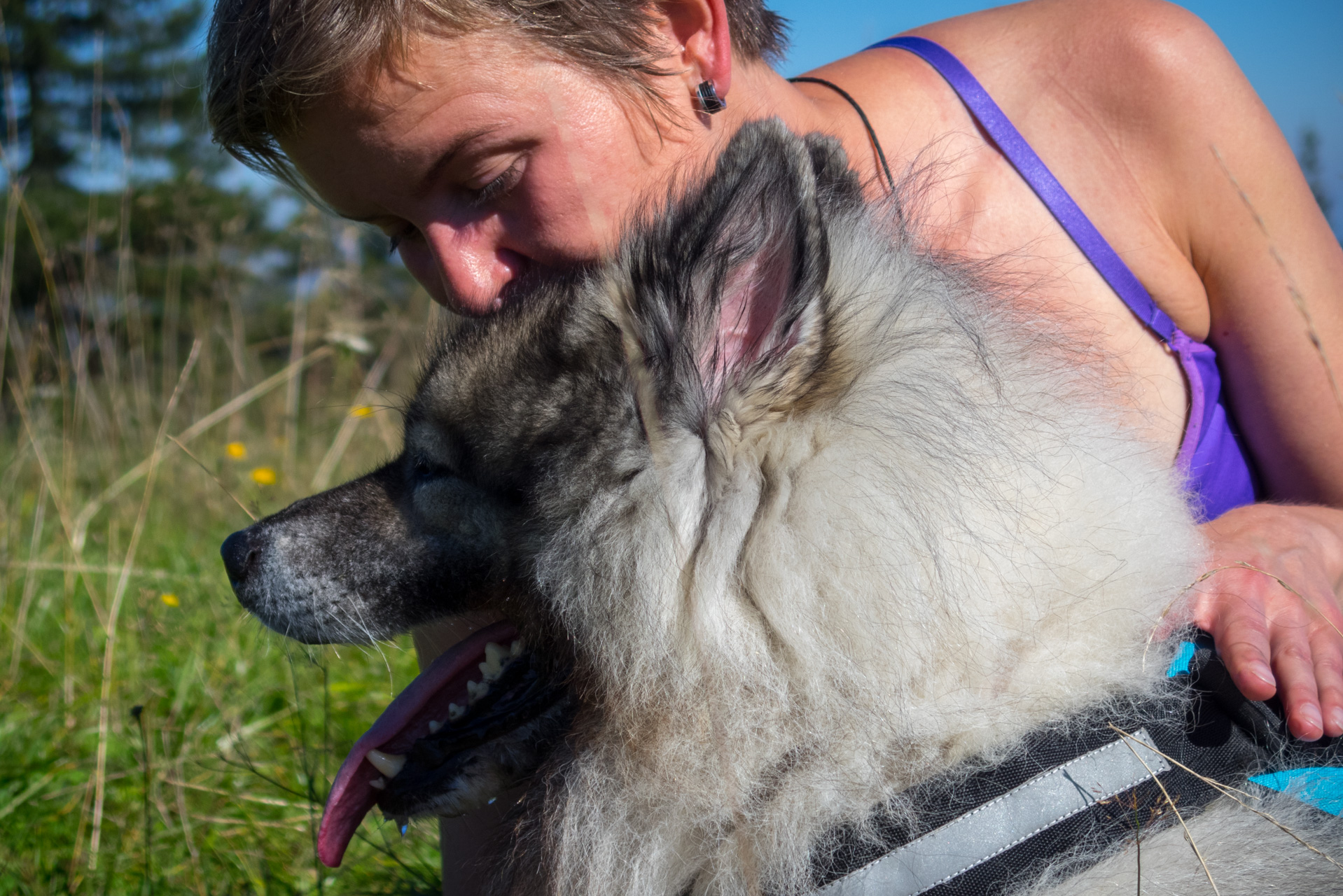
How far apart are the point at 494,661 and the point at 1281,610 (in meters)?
1.43

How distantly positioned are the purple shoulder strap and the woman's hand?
529 millimetres

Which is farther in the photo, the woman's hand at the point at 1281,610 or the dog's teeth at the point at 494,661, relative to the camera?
the dog's teeth at the point at 494,661

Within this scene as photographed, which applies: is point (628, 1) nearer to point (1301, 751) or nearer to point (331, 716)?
point (1301, 751)

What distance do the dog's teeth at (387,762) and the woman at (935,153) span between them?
960 mm

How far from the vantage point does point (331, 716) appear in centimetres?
309

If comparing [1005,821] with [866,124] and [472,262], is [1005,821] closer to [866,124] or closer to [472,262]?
[472,262]

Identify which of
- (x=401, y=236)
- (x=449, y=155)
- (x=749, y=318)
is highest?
(x=749, y=318)

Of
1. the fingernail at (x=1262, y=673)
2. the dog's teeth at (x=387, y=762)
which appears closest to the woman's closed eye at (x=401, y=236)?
the dog's teeth at (x=387, y=762)

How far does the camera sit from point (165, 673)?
10.7ft

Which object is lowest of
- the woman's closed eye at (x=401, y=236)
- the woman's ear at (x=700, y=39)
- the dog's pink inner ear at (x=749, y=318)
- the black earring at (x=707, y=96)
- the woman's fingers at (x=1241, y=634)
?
the woman's closed eye at (x=401, y=236)

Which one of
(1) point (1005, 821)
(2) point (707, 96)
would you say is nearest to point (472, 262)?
(2) point (707, 96)

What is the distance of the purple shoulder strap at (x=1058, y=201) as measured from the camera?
6.90ft

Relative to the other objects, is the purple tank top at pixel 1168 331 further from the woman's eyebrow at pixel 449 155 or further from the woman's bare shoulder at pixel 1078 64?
the woman's eyebrow at pixel 449 155

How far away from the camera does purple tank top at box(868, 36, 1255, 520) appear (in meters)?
2.10
